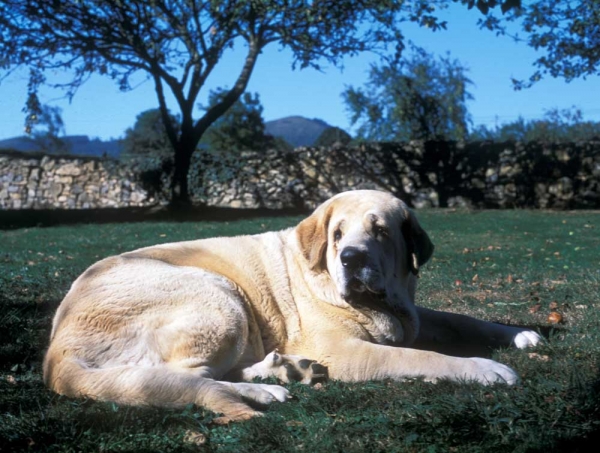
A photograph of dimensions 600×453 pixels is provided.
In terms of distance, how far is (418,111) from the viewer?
29.8 meters

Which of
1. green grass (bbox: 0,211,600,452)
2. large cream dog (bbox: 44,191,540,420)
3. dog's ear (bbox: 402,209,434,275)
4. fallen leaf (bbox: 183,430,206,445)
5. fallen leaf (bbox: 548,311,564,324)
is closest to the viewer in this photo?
green grass (bbox: 0,211,600,452)

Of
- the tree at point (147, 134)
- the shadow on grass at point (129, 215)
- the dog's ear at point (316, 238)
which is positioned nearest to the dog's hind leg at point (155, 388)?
the dog's ear at point (316, 238)

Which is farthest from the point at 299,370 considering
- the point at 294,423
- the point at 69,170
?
the point at 69,170

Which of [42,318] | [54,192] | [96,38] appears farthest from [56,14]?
[42,318]

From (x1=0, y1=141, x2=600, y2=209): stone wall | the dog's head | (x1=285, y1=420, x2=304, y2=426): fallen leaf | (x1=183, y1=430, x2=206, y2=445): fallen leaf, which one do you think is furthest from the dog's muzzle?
(x1=0, y1=141, x2=600, y2=209): stone wall

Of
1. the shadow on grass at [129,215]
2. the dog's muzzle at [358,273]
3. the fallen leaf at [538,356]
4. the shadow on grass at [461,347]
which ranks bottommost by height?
the shadow on grass at [129,215]

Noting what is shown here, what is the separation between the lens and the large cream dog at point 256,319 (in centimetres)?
354

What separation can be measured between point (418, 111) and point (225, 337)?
27.1 meters

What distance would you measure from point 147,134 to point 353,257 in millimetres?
46594

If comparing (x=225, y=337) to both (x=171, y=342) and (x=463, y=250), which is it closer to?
(x=171, y=342)

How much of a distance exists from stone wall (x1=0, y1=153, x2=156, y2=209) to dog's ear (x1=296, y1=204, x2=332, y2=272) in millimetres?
19560

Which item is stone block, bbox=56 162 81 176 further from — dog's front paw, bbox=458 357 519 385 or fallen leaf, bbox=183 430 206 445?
fallen leaf, bbox=183 430 206 445

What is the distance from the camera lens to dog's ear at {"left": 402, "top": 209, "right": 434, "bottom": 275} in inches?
170

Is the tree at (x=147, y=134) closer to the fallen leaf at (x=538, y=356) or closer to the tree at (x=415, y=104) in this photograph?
the tree at (x=415, y=104)
